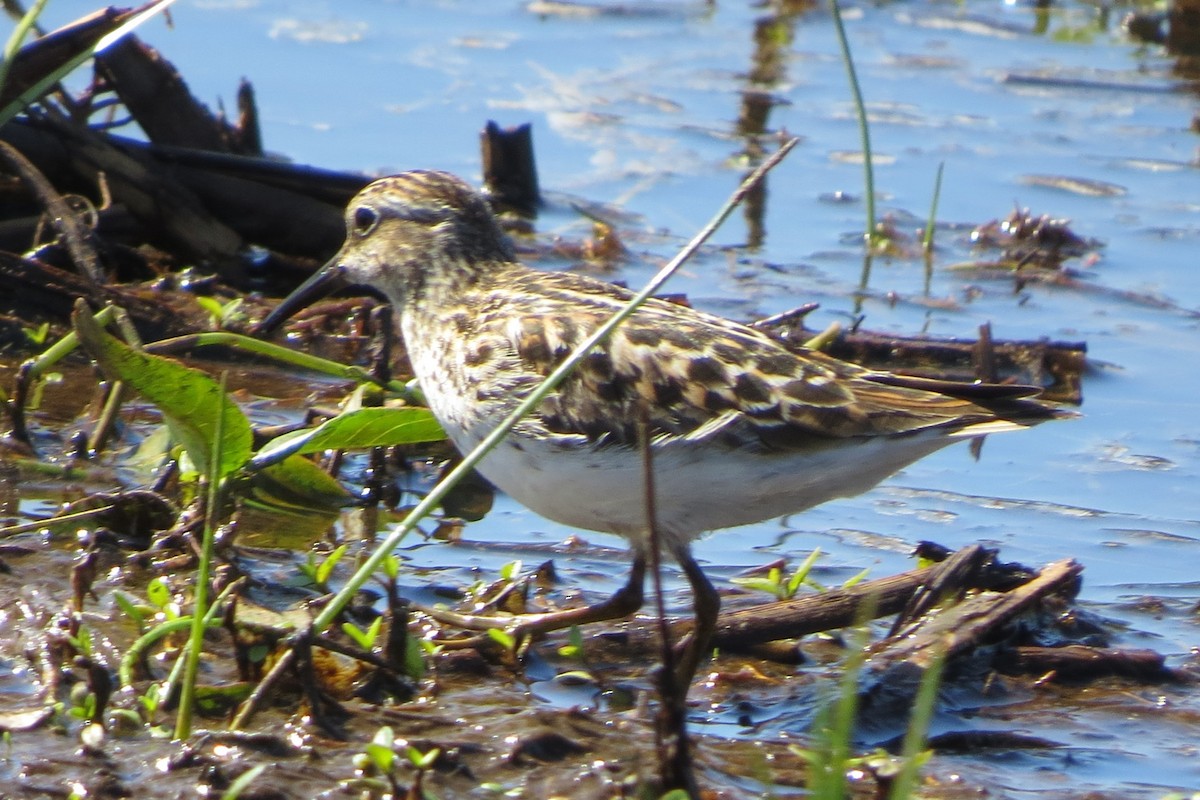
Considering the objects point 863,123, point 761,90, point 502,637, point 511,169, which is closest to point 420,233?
point 502,637

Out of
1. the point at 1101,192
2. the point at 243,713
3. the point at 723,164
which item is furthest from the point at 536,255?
the point at 243,713

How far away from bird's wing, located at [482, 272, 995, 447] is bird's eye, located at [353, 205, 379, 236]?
103cm

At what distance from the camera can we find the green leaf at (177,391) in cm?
484

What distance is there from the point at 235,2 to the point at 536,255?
15.2 feet

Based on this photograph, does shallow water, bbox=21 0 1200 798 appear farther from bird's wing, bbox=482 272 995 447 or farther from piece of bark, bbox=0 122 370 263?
piece of bark, bbox=0 122 370 263

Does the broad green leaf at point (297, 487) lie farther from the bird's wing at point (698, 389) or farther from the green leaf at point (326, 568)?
the bird's wing at point (698, 389)

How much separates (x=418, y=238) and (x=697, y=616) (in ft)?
5.70

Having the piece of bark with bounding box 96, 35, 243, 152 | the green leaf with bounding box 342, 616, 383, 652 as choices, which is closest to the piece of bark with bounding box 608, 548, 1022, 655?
the green leaf with bounding box 342, 616, 383, 652

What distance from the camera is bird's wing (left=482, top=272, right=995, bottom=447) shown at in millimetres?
4957

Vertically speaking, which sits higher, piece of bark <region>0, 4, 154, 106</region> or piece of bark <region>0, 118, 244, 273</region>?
piece of bark <region>0, 4, 154, 106</region>

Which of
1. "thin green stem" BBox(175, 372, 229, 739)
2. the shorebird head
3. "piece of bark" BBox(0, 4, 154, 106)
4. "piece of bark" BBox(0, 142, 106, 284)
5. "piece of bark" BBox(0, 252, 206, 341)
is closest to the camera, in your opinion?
"thin green stem" BBox(175, 372, 229, 739)

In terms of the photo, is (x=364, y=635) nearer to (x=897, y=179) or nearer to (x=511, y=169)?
(x=511, y=169)

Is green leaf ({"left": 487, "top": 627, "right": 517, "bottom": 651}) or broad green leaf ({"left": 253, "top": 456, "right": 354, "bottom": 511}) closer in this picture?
green leaf ({"left": 487, "top": 627, "right": 517, "bottom": 651})

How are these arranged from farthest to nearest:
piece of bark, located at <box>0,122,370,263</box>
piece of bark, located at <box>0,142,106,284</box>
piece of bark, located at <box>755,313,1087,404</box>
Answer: piece of bark, located at <box>0,122,370,263</box>
piece of bark, located at <box>755,313,1087,404</box>
piece of bark, located at <box>0,142,106,284</box>
